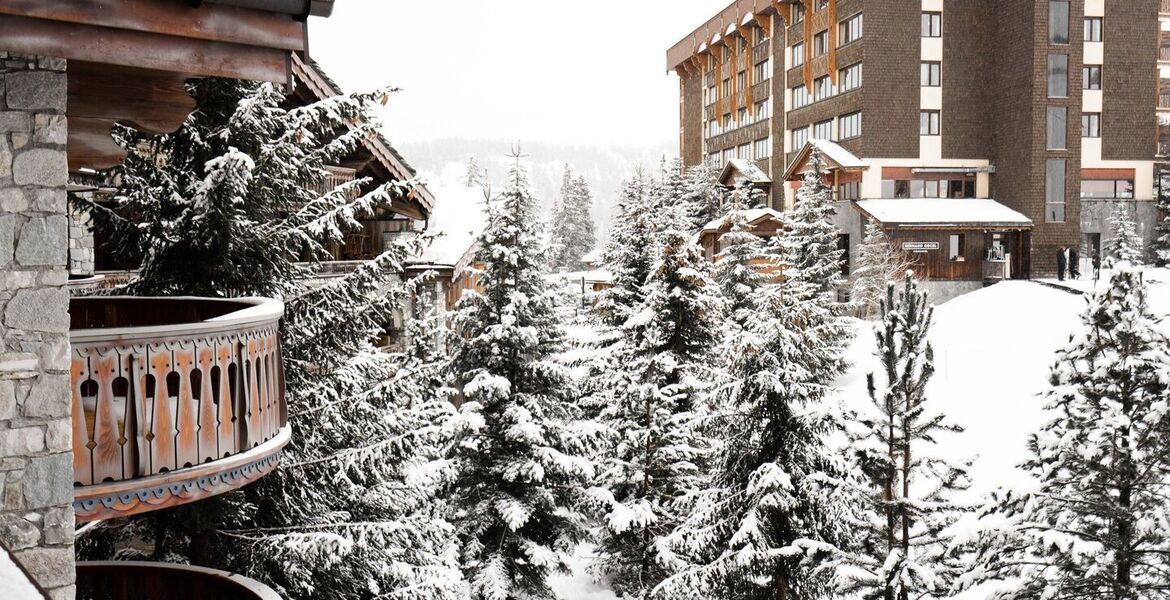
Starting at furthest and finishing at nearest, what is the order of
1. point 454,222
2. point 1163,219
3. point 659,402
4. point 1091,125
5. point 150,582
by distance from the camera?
point 1163,219 < point 1091,125 < point 454,222 < point 659,402 < point 150,582

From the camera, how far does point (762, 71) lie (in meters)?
64.9

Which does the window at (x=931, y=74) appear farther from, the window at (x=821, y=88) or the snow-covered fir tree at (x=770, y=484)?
the snow-covered fir tree at (x=770, y=484)

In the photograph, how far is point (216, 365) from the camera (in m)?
7.09

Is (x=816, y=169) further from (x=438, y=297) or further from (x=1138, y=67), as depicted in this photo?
(x=438, y=297)

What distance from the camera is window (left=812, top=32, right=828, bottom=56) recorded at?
55.9 meters

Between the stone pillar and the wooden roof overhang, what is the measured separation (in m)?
0.47

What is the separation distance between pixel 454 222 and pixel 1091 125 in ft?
124

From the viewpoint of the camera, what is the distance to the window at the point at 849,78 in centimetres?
5244

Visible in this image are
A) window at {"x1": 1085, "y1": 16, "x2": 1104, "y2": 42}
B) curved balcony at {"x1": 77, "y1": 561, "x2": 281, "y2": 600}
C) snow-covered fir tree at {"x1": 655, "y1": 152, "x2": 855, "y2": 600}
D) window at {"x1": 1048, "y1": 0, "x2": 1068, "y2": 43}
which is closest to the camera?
curved balcony at {"x1": 77, "y1": 561, "x2": 281, "y2": 600}

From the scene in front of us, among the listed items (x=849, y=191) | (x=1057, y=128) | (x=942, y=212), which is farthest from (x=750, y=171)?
(x=1057, y=128)

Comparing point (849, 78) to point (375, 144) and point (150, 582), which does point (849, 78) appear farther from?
point (150, 582)

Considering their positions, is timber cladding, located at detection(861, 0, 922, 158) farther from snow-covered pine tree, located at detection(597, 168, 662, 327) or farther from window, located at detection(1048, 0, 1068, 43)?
snow-covered pine tree, located at detection(597, 168, 662, 327)

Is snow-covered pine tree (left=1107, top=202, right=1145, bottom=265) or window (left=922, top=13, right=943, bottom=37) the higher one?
window (left=922, top=13, right=943, bottom=37)

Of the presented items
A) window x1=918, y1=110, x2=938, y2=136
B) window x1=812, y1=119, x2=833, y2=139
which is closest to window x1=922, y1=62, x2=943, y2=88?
window x1=918, y1=110, x2=938, y2=136
